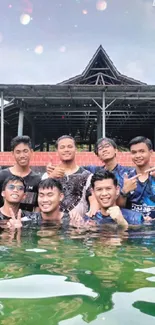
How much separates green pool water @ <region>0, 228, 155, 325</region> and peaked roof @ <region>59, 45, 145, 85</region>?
13.4 m

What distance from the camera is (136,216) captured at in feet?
13.3

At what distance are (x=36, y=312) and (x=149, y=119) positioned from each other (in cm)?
1956

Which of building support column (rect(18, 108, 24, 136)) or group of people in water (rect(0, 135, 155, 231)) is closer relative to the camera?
group of people in water (rect(0, 135, 155, 231))

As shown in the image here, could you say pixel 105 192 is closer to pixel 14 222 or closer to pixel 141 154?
pixel 141 154

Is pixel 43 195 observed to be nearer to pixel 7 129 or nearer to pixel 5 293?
pixel 5 293

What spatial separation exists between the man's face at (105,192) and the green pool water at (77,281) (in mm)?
536

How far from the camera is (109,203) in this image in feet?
12.6

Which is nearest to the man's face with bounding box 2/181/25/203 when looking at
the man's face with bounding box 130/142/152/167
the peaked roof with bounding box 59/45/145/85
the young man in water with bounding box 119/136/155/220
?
the young man in water with bounding box 119/136/155/220

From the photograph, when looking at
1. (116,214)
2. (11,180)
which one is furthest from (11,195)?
(116,214)

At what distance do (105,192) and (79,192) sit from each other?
0.69 meters

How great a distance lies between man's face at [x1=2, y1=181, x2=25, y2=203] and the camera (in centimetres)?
415

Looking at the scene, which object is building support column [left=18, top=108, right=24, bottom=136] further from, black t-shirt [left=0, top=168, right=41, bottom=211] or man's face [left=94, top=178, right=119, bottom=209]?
man's face [left=94, top=178, right=119, bottom=209]

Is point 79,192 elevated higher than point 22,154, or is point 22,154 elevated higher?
point 22,154

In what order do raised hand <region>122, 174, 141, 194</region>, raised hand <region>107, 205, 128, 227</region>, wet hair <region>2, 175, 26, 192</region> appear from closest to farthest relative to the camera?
raised hand <region>107, 205, 128, 227</region> → raised hand <region>122, 174, 141, 194</region> → wet hair <region>2, 175, 26, 192</region>
